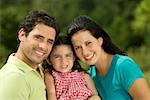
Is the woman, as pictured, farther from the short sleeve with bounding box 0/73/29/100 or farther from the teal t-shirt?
the short sleeve with bounding box 0/73/29/100

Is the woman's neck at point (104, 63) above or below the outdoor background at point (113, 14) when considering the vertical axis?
below

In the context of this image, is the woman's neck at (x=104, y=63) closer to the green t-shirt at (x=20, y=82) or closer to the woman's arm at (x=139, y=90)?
the woman's arm at (x=139, y=90)

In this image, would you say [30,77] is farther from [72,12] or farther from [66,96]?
[72,12]

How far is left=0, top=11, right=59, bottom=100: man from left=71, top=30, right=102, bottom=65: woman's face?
0.38m

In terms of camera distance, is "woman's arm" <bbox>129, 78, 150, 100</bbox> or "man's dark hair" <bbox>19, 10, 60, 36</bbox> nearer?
"man's dark hair" <bbox>19, 10, 60, 36</bbox>

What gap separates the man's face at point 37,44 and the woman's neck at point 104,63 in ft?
2.44

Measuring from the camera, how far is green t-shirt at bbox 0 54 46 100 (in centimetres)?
318

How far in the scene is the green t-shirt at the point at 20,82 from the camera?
3.18m

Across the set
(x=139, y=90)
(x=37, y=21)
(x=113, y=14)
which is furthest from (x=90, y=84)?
(x=113, y=14)

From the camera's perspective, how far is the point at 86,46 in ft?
13.1

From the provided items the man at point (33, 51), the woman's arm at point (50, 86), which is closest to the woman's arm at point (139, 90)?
the woman's arm at point (50, 86)

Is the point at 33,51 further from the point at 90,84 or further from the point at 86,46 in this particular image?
the point at 90,84

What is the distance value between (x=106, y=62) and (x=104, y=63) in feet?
0.07

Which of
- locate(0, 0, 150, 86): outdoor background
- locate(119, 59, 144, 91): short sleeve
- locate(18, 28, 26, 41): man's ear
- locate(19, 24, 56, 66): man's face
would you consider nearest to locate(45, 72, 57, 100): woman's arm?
locate(19, 24, 56, 66): man's face
